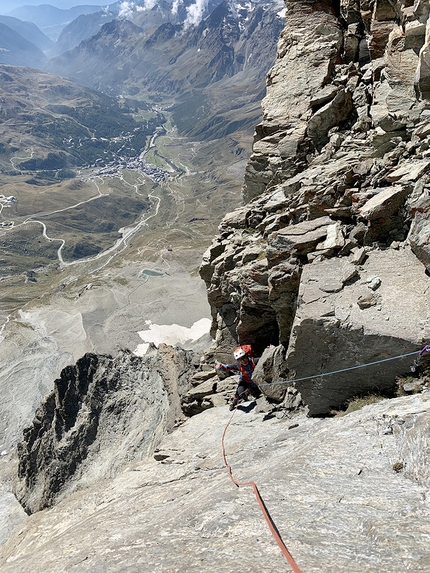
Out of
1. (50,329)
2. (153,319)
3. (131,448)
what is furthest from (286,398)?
(50,329)

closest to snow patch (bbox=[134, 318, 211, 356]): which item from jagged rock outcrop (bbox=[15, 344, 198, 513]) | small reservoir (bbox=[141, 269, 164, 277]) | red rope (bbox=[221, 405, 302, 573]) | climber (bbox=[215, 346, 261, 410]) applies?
small reservoir (bbox=[141, 269, 164, 277])

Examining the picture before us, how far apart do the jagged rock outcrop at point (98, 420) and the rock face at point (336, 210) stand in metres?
9.59

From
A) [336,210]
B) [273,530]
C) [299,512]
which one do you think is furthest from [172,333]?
[273,530]

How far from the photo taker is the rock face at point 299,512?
22.1ft

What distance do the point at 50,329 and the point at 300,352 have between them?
11042 cm

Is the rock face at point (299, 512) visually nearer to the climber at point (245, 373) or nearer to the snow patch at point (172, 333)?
the climber at point (245, 373)

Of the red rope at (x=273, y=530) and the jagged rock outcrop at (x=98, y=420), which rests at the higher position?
the red rope at (x=273, y=530)

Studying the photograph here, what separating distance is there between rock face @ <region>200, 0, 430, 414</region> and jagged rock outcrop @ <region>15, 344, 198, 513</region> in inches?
377

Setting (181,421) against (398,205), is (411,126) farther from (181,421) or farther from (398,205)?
(181,421)

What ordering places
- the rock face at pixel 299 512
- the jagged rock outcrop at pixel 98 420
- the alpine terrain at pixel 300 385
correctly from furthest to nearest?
the jagged rock outcrop at pixel 98 420
the alpine terrain at pixel 300 385
the rock face at pixel 299 512

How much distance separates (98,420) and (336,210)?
31.3m

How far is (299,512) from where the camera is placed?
7.87 m

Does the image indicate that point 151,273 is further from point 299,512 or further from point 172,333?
point 299,512

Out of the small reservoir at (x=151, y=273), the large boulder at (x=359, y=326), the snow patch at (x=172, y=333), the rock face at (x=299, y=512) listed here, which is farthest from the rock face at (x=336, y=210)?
the small reservoir at (x=151, y=273)
